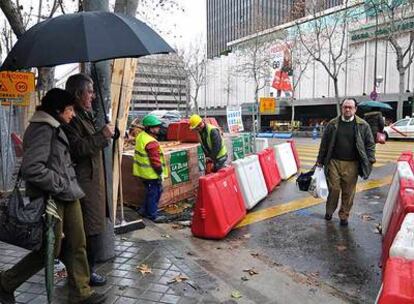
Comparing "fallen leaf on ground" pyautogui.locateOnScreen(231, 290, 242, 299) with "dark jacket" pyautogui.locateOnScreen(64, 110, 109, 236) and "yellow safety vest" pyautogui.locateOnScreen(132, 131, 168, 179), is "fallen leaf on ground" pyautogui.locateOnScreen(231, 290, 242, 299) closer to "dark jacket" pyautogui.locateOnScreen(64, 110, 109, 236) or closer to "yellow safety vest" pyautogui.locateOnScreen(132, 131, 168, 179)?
"dark jacket" pyautogui.locateOnScreen(64, 110, 109, 236)

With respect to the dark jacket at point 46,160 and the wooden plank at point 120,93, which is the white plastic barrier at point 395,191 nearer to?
the wooden plank at point 120,93

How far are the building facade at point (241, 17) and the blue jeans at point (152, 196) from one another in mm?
28089

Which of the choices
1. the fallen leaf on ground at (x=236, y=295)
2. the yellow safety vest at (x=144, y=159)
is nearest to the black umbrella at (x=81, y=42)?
the fallen leaf on ground at (x=236, y=295)

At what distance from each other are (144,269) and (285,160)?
6971 millimetres

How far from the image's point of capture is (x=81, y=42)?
341 cm

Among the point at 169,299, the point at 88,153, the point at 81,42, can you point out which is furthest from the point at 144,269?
the point at 81,42

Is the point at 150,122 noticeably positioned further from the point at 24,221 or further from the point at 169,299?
the point at 24,221

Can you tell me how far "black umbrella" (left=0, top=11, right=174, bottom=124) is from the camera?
337 cm

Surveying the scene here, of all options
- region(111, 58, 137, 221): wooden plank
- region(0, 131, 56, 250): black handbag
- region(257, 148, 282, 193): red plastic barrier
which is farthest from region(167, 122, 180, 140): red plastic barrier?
region(0, 131, 56, 250): black handbag

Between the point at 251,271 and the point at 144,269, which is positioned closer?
the point at 144,269

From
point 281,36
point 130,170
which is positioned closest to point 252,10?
point 281,36

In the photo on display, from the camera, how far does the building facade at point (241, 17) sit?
4390cm

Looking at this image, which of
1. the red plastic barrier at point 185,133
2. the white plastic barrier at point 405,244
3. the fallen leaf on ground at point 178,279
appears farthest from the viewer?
the red plastic barrier at point 185,133

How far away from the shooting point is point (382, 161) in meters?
13.8
